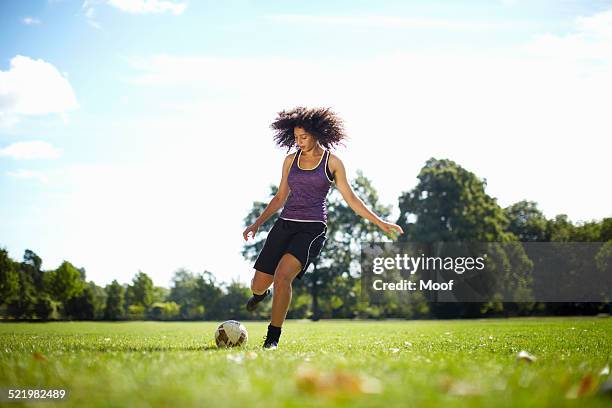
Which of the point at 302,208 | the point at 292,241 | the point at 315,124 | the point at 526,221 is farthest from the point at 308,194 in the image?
the point at 526,221

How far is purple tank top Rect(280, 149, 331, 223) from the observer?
24.0 feet

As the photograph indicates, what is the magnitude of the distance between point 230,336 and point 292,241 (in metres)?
1.41

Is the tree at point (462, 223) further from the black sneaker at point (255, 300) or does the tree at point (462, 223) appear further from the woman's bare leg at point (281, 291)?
the woman's bare leg at point (281, 291)

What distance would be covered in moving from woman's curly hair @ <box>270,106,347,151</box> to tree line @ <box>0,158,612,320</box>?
3828cm

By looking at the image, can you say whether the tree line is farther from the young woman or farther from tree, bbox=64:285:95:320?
the young woman

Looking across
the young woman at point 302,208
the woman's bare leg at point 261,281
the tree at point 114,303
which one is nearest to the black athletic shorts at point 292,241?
the young woman at point 302,208

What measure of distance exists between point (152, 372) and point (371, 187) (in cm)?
5348

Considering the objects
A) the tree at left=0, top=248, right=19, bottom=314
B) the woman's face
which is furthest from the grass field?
the tree at left=0, top=248, right=19, bottom=314

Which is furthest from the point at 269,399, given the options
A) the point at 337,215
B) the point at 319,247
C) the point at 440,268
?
the point at 337,215

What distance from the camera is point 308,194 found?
7.35 m

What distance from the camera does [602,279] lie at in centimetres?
4722

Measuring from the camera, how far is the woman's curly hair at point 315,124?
25.1ft

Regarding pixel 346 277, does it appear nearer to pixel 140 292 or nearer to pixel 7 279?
pixel 140 292

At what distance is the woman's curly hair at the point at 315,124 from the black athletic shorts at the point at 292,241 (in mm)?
1145
